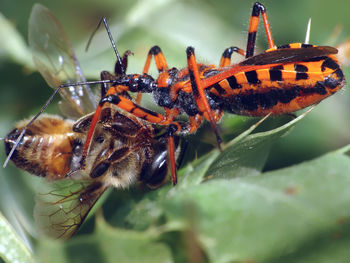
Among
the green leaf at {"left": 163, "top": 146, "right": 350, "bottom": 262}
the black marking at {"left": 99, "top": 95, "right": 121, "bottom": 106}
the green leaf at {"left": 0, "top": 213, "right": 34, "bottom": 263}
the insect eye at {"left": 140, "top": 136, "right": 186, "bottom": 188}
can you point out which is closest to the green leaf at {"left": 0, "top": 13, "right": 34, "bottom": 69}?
the black marking at {"left": 99, "top": 95, "right": 121, "bottom": 106}

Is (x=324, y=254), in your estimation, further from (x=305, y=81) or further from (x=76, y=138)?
(x=76, y=138)

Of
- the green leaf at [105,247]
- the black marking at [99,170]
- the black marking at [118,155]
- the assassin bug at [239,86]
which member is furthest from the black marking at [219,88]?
the green leaf at [105,247]

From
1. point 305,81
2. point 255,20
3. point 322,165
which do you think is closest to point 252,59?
point 305,81

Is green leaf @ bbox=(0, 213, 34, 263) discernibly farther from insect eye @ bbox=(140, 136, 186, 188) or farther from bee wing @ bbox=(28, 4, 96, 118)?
bee wing @ bbox=(28, 4, 96, 118)

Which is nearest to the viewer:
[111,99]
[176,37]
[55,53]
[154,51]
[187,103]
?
[111,99]

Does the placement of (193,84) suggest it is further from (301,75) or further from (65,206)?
(65,206)

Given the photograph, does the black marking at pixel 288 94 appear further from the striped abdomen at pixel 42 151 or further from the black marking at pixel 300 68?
the striped abdomen at pixel 42 151

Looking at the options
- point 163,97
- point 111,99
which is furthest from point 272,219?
point 163,97
